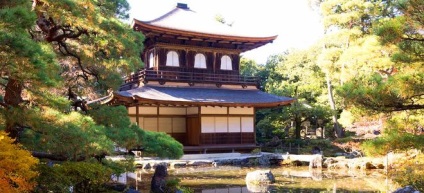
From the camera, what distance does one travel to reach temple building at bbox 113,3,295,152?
19.3 metres

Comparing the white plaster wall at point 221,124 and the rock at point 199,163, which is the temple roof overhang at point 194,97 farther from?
the rock at point 199,163

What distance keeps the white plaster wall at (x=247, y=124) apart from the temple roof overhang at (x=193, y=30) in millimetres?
4216

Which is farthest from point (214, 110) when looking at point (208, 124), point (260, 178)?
point (260, 178)

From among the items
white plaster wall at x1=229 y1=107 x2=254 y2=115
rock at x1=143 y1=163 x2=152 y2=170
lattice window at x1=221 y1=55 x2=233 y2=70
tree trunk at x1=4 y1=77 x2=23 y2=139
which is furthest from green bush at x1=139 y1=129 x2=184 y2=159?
lattice window at x1=221 y1=55 x2=233 y2=70

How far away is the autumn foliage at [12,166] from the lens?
508cm

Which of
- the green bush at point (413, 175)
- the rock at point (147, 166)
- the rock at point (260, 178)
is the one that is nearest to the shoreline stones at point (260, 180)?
the rock at point (260, 178)

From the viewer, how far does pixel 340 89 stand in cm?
679

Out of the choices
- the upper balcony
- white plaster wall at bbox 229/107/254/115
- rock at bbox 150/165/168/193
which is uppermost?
the upper balcony

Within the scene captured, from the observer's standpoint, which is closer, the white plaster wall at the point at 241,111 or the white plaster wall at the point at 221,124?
the white plaster wall at the point at 221,124

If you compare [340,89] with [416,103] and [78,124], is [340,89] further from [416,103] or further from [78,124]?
[78,124]

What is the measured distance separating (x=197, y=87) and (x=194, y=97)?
2.16 m

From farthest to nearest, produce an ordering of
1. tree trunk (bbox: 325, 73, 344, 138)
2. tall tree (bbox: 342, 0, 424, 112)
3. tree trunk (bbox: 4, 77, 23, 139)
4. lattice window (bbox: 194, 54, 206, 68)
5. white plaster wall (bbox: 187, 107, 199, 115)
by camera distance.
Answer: tree trunk (bbox: 325, 73, 344, 138), lattice window (bbox: 194, 54, 206, 68), white plaster wall (bbox: 187, 107, 199, 115), tall tree (bbox: 342, 0, 424, 112), tree trunk (bbox: 4, 77, 23, 139)

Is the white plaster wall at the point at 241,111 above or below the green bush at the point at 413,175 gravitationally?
above

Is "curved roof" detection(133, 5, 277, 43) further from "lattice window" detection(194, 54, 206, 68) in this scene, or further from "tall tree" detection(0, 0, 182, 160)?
"tall tree" detection(0, 0, 182, 160)
